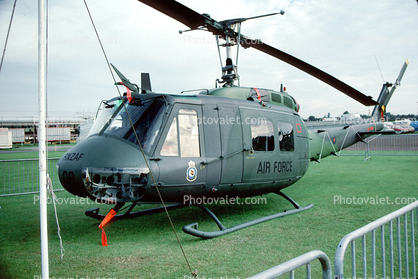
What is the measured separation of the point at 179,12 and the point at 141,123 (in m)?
1.96

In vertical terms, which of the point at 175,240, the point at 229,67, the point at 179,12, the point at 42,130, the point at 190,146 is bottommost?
the point at 175,240

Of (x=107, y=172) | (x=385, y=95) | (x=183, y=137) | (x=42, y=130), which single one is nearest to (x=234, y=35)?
(x=183, y=137)

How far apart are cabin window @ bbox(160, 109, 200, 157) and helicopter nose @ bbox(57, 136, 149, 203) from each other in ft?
1.68

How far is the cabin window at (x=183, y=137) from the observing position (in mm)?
4656

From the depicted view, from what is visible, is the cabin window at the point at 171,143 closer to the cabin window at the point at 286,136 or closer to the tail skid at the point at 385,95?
the cabin window at the point at 286,136

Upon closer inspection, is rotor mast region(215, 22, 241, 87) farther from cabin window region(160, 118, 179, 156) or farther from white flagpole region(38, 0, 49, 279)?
white flagpole region(38, 0, 49, 279)

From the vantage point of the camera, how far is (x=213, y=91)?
6070 mm

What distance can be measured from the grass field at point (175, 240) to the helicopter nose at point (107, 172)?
0.81 m

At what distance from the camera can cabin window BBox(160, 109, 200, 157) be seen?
15.3 feet

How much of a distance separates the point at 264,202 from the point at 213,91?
307cm

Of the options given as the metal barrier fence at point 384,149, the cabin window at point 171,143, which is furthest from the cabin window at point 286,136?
the metal barrier fence at point 384,149

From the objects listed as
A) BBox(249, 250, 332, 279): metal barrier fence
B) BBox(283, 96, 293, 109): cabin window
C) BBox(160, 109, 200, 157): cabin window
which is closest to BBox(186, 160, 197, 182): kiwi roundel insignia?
BBox(160, 109, 200, 157): cabin window

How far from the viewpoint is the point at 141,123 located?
4.68 m

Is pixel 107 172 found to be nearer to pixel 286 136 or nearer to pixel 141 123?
pixel 141 123
